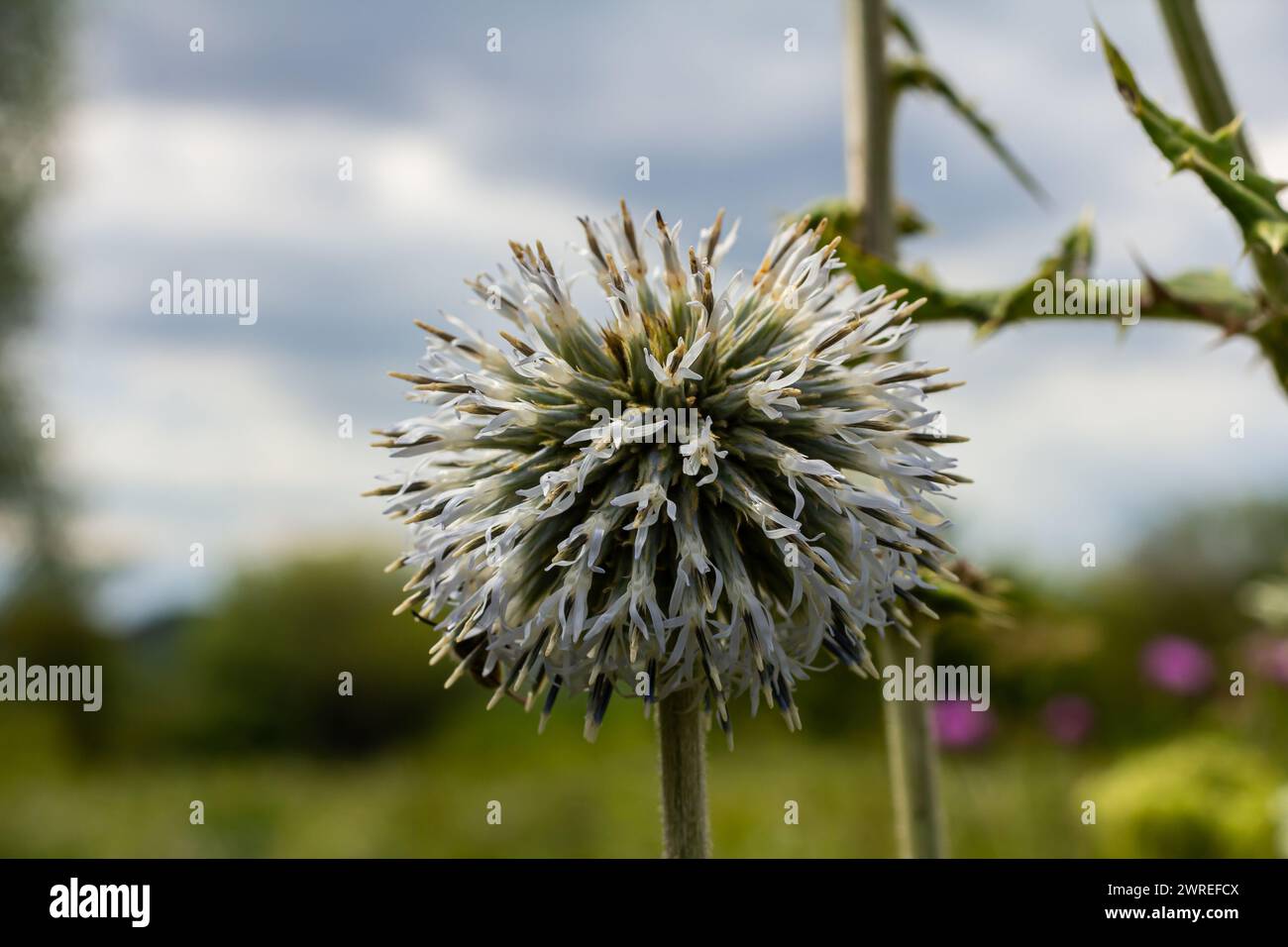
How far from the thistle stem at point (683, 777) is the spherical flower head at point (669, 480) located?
48 millimetres

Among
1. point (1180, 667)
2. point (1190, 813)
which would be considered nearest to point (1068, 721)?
point (1190, 813)

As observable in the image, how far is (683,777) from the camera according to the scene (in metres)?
1.48

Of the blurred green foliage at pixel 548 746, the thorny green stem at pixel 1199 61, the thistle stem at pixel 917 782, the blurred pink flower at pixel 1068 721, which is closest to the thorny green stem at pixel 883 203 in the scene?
the thistle stem at pixel 917 782

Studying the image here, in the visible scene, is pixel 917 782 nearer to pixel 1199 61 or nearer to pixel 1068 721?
pixel 1199 61

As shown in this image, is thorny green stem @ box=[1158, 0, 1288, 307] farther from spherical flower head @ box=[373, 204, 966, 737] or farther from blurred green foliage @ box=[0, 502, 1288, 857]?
blurred green foliage @ box=[0, 502, 1288, 857]

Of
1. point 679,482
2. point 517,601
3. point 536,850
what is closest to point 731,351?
point 679,482

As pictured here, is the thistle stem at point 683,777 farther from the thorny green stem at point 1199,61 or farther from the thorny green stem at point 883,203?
the thorny green stem at point 1199,61

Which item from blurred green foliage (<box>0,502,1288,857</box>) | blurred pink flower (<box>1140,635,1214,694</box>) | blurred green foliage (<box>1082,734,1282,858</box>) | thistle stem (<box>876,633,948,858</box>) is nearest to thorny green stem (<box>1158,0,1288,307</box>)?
thistle stem (<box>876,633,948,858</box>)

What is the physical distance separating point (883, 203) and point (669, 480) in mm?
1052

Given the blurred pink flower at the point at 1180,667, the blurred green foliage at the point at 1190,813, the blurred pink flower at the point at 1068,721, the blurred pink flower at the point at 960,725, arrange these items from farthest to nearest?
1. the blurred pink flower at the point at 1180,667
2. the blurred pink flower at the point at 1068,721
3. the blurred pink flower at the point at 960,725
4. the blurred green foliage at the point at 1190,813

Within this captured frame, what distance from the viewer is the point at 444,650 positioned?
1.54 m

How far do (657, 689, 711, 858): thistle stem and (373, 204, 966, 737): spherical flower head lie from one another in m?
0.05

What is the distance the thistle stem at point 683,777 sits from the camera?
1468 mm

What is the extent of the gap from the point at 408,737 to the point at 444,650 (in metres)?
→ 13.4
